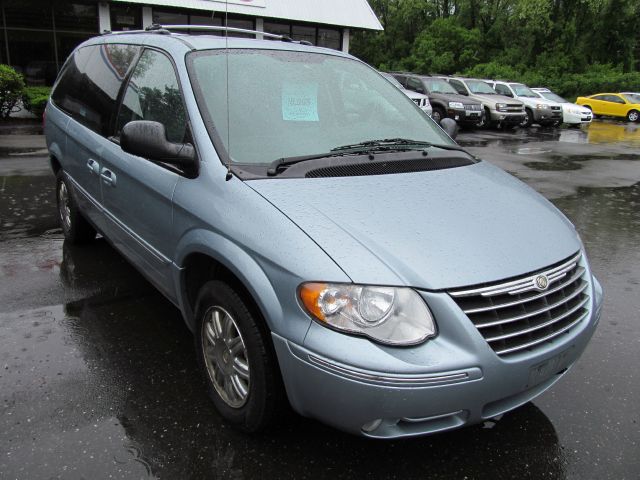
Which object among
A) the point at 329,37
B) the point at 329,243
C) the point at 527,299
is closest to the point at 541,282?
the point at 527,299

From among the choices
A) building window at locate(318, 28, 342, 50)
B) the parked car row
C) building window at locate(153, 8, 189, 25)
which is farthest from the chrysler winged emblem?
building window at locate(318, 28, 342, 50)

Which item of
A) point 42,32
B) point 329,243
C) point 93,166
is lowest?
point 93,166

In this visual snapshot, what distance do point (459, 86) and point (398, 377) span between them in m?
20.7

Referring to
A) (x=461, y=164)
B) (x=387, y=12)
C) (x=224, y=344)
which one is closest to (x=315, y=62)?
(x=461, y=164)

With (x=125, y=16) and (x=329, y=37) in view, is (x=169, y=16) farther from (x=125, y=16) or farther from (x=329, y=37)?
(x=329, y=37)

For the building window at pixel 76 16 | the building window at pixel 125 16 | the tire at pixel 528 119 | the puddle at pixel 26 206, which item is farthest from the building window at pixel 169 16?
the puddle at pixel 26 206

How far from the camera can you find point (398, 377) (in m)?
2.03

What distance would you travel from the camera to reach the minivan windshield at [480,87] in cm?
2166

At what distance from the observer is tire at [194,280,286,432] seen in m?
2.38

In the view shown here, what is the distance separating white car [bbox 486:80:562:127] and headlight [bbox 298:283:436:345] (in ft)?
70.9

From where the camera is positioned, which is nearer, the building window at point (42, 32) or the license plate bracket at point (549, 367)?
the license plate bracket at point (549, 367)

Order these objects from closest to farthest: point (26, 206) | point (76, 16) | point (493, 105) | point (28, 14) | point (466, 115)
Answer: point (26, 206) < point (466, 115) < point (28, 14) < point (76, 16) < point (493, 105)

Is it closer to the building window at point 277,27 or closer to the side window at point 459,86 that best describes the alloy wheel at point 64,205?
the side window at point 459,86

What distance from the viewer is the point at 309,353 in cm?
212
